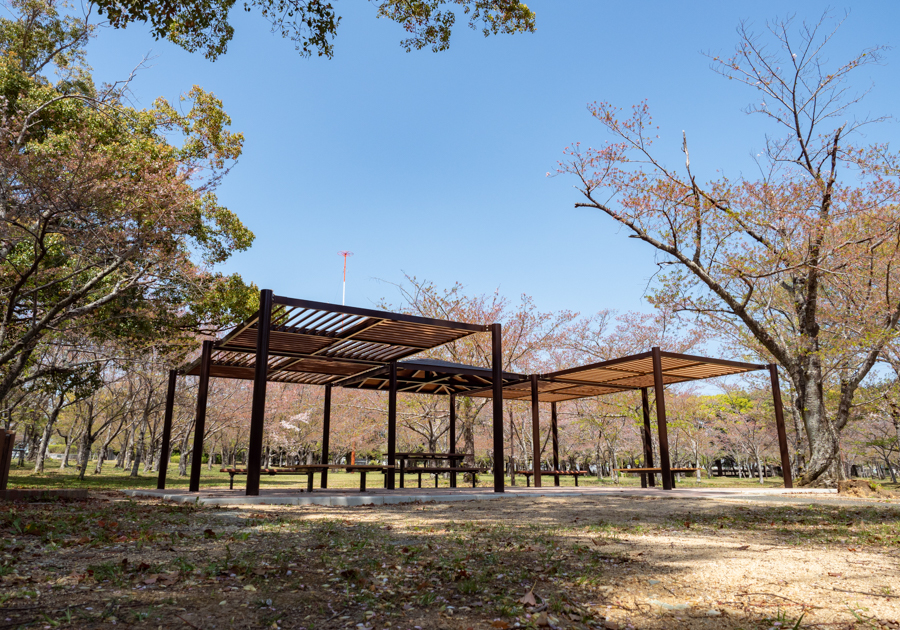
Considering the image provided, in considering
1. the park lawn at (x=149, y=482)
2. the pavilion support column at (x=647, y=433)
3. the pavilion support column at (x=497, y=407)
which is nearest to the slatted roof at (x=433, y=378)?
the pavilion support column at (x=497, y=407)

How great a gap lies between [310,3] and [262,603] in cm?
654

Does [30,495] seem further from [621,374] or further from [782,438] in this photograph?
[782,438]

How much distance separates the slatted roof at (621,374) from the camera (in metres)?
12.6

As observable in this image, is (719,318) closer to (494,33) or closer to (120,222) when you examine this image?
(494,33)

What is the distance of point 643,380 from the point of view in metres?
15.6

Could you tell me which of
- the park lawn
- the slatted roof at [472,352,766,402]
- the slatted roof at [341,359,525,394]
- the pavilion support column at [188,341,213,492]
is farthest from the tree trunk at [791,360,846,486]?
the pavilion support column at [188,341,213,492]

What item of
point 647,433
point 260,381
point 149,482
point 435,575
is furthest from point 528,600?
point 149,482

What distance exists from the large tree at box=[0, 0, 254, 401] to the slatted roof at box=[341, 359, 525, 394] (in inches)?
179

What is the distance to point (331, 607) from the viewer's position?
7.89ft

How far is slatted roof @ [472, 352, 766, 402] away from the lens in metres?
12.6

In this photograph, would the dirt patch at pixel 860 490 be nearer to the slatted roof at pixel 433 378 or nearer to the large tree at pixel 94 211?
the slatted roof at pixel 433 378

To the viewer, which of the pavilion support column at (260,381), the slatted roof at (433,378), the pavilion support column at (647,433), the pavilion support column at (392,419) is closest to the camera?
the pavilion support column at (260,381)

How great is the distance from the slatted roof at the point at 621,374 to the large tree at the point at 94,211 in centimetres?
877

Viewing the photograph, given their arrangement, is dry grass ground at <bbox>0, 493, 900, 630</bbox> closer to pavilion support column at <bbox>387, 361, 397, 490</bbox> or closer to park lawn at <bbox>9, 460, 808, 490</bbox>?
pavilion support column at <bbox>387, 361, 397, 490</bbox>
